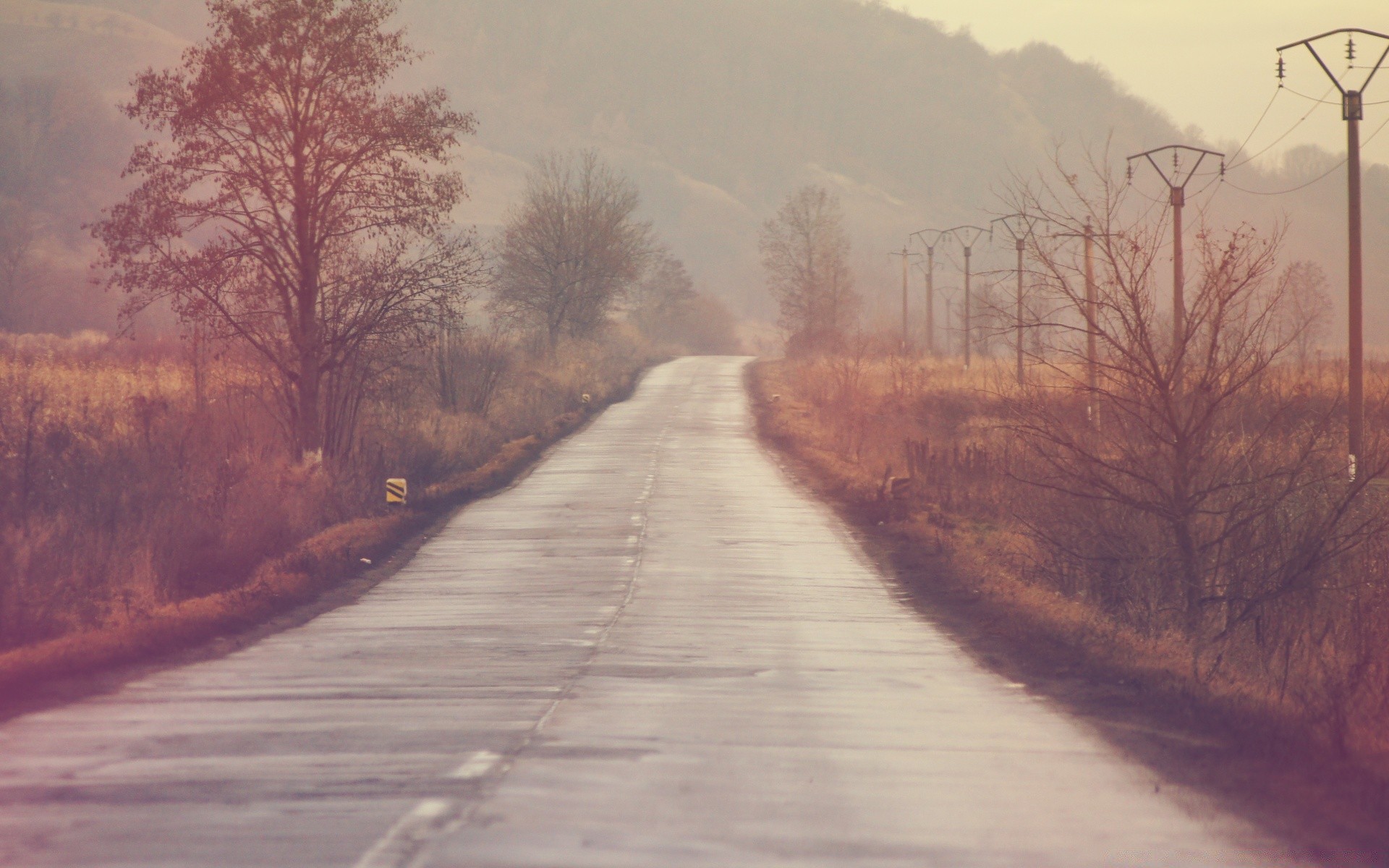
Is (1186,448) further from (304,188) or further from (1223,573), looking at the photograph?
(304,188)

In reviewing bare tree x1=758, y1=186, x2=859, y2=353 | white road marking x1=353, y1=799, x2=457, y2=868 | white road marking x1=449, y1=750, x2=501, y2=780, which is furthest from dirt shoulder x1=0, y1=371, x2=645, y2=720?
bare tree x1=758, y1=186, x2=859, y2=353

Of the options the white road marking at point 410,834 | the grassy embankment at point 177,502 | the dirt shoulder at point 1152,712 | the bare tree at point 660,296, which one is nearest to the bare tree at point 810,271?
the bare tree at point 660,296

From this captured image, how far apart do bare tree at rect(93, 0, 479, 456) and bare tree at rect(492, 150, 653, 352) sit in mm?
41249

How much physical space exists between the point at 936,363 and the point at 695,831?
2710 inches

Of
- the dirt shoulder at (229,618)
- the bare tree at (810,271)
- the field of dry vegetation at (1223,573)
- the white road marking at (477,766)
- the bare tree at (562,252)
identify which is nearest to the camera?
the white road marking at (477,766)

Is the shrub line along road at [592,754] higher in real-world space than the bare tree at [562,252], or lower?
lower

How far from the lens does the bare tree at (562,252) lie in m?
72.1

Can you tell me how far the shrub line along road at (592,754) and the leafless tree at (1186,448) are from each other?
2570 mm

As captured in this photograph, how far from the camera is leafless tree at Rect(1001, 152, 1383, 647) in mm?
14359

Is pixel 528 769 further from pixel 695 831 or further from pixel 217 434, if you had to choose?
pixel 217 434

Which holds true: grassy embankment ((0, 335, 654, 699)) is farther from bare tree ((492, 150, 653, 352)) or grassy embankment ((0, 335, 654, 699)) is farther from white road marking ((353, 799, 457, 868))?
bare tree ((492, 150, 653, 352))

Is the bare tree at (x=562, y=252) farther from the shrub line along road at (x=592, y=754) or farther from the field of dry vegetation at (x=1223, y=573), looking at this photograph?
the shrub line along road at (x=592, y=754)

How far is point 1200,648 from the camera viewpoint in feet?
46.4

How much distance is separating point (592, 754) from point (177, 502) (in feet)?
43.7
